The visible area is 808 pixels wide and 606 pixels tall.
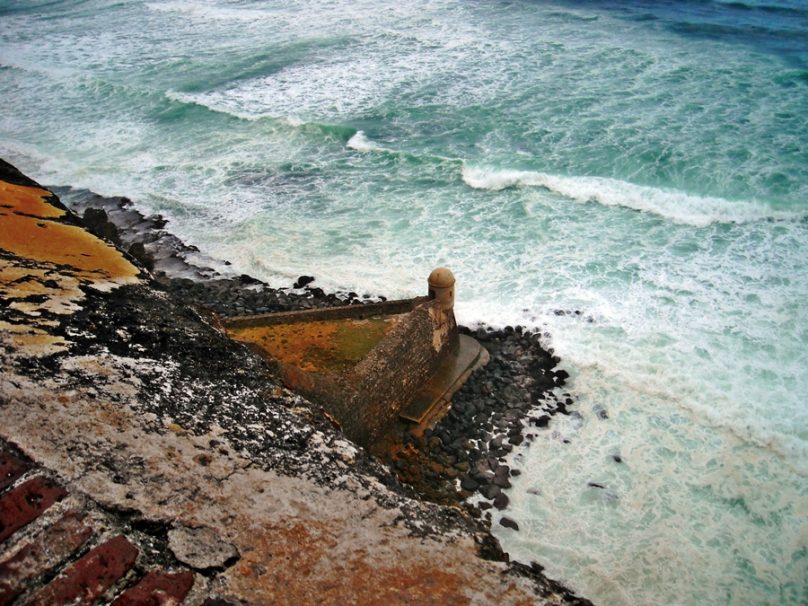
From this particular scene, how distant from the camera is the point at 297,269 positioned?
15.6 meters

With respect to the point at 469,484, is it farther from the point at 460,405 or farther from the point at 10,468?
the point at 10,468

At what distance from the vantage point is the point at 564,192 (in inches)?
717

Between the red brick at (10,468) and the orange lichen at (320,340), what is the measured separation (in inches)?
236

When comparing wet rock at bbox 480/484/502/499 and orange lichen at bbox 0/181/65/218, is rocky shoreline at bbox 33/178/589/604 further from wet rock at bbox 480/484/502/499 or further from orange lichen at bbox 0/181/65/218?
orange lichen at bbox 0/181/65/218

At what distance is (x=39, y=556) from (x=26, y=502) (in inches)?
15.0

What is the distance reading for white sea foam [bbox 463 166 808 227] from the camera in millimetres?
16688

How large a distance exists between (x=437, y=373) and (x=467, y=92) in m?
15.6

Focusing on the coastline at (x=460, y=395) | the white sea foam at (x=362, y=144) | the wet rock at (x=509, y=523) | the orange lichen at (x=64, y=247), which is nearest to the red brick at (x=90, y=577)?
the coastline at (x=460, y=395)

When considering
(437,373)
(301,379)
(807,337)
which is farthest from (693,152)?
(301,379)

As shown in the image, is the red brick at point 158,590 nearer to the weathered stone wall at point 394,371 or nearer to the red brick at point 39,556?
the red brick at point 39,556

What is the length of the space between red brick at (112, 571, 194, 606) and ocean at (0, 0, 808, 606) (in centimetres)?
666

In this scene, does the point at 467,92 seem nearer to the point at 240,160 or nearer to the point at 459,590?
the point at 240,160

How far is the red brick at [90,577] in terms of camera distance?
9.87 ft

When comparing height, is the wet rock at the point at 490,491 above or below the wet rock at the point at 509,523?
above
